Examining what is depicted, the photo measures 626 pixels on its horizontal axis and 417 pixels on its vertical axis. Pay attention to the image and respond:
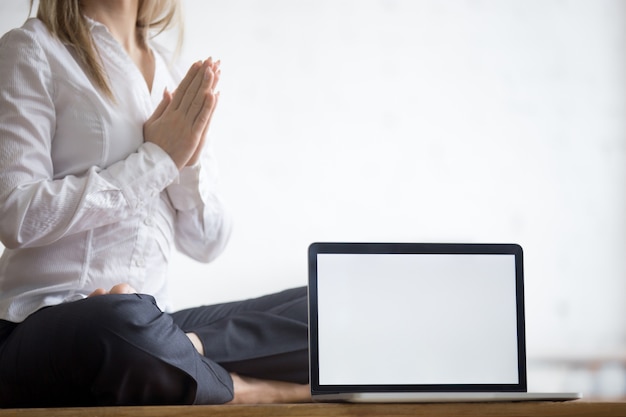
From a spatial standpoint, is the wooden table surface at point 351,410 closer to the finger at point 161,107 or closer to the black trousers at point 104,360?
the black trousers at point 104,360

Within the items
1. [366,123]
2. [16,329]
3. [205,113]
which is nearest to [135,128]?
[205,113]

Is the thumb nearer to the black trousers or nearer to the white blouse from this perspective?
the white blouse

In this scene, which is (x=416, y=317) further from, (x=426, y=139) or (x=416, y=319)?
(x=426, y=139)

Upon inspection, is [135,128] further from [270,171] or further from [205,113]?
[270,171]

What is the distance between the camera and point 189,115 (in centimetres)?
113

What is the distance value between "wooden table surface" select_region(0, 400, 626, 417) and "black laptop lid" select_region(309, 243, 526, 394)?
6cm

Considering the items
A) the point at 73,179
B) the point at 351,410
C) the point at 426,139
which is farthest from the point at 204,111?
the point at 426,139

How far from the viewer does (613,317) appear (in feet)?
7.02

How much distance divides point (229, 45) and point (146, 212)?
1000mm

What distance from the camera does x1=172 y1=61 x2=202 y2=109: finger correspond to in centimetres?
113

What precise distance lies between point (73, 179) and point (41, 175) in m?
0.05

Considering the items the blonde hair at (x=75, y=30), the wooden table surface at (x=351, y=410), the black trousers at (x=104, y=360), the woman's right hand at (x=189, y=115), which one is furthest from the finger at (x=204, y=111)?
the wooden table surface at (x=351, y=410)

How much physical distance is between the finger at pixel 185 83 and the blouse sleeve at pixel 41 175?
0.07 metres

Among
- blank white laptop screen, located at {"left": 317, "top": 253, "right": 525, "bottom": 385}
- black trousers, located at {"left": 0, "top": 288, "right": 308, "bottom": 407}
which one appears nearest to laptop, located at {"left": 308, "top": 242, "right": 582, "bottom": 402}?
blank white laptop screen, located at {"left": 317, "top": 253, "right": 525, "bottom": 385}
